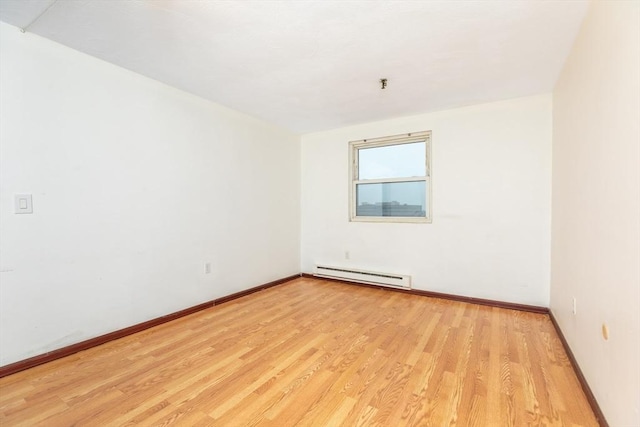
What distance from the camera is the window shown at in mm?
3580

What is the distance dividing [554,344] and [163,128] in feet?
13.1

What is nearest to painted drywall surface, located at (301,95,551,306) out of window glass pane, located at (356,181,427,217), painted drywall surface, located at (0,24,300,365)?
window glass pane, located at (356,181,427,217)

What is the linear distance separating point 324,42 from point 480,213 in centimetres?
255

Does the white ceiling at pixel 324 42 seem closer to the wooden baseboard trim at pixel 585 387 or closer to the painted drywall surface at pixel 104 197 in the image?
the painted drywall surface at pixel 104 197

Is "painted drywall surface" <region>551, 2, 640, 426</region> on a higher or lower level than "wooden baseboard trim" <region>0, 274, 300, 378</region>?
higher

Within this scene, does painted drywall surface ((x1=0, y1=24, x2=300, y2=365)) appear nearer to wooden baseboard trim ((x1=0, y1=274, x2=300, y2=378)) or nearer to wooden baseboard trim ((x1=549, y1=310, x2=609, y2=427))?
wooden baseboard trim ((x1=0, y1=274, x2=300, y2=378))

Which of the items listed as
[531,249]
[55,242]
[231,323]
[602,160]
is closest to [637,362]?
[602,160]

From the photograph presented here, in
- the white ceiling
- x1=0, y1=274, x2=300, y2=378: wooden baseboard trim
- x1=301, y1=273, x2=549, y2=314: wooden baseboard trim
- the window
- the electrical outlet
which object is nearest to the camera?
the electrical outlet

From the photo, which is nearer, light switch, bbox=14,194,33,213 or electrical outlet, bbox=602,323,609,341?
electrical outlet, bbox=602,323,609,341

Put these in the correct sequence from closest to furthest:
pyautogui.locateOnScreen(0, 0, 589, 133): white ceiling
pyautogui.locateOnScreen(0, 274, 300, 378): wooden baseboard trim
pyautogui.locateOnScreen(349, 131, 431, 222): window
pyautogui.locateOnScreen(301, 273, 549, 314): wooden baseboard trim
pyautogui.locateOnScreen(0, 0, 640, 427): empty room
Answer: pyautogui.locateOnScreen(0, 0, 640, 427): empty room
pyautogui.locateOnScreen(0, 0, 589, 133): white ceiling
pyautogui.locateOnScreen(0, 274, 300, 378): wooden baseboard trim
pyautogui.locateOnScreen(301, 273, 549, 314): wooden baseboard trim
pyautogui.locateOnScreen(349, 131, 431, 222): window

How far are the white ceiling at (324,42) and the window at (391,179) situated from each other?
0.84 m

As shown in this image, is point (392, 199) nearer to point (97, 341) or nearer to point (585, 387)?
point (585, 387)

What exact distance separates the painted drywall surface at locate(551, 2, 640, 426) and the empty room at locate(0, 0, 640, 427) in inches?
0.7

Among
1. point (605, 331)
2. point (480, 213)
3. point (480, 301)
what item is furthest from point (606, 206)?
point (480, 301)
